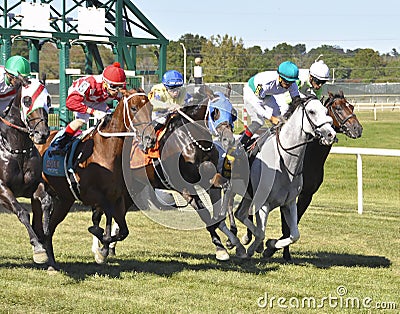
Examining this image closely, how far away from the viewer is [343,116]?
25.9ft

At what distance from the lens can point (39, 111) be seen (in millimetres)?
6438

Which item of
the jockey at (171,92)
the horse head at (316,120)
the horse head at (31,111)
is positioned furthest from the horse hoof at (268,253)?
the horse head at (31,111)

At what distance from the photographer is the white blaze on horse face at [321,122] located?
6.97 meters

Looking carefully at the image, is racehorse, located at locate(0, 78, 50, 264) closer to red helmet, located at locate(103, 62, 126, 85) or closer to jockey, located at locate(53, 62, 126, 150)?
jockey, located at locate(53, 62, 126, 150)

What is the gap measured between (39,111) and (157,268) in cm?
201

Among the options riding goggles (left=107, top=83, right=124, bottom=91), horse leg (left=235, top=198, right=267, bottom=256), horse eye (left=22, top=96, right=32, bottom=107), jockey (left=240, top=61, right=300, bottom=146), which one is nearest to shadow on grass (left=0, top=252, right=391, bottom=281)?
horse leg (left=235, top=198, right=267, bottom=256)

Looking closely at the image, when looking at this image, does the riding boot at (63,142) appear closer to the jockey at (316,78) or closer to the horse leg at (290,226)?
the horse leg at (290,226)

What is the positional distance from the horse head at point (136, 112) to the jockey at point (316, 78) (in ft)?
5.94

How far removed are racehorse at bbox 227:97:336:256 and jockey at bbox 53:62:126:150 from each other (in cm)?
154

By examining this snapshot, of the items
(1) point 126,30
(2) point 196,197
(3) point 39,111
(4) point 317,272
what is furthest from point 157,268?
(1) point 126,30

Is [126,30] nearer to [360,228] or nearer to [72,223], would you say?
[72,223]

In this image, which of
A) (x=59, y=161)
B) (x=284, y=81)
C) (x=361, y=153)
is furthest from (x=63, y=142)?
(x=361, y=153)

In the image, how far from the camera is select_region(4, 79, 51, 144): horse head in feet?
20.8

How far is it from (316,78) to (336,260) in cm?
195
